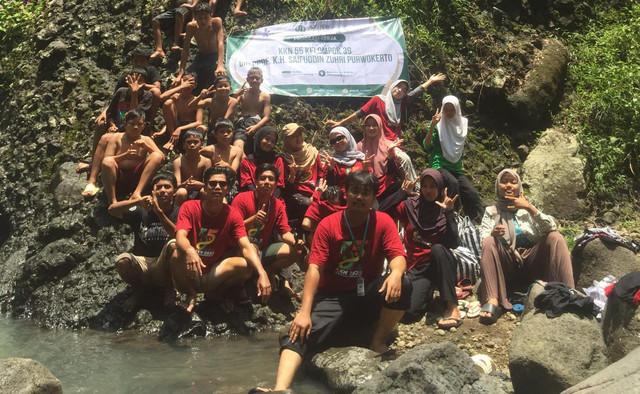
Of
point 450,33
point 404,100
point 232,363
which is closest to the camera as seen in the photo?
point 232,363

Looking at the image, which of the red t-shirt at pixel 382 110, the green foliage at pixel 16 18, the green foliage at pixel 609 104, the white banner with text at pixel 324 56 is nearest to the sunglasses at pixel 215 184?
the red t-shirt at pixel 382 110

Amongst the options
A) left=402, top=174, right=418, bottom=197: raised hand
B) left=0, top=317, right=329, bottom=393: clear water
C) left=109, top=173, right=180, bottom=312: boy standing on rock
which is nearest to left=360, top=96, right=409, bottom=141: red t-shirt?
left=402, top=174, right=418, bottom=197: raised hand

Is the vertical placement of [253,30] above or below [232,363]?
above

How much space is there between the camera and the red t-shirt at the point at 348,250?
217 inches

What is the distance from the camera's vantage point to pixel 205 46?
9.77m

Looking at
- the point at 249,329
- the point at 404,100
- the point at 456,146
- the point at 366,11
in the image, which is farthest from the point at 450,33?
the point at 249,329

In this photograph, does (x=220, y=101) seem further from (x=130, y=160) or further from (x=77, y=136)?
(x=77, y=136)

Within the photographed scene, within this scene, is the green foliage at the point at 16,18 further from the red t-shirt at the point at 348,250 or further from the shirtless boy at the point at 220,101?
the red t-shirt at the point at 348,250

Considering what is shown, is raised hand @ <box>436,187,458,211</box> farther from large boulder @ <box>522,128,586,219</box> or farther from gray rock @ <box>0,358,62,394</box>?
gray rock @ <box>0,358,62,394</box>

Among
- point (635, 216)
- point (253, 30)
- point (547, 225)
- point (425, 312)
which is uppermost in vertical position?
point (253, 30)

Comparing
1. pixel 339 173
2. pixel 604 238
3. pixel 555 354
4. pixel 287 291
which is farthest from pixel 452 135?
pixel 555 354

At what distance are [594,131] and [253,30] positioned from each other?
207 inches

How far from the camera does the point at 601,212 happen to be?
952 cm

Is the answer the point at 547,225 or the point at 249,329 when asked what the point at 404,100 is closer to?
the point at 547,225
